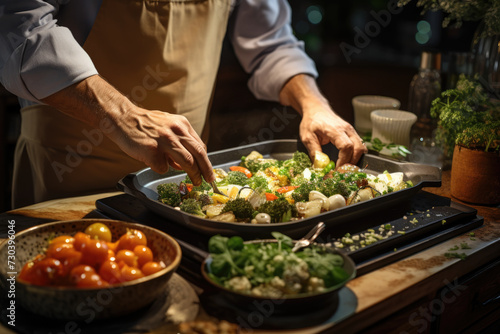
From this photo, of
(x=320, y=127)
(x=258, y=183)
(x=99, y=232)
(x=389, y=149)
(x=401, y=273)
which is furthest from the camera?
(x=389, y=149)

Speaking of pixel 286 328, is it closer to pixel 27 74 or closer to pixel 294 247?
pixel 294 247

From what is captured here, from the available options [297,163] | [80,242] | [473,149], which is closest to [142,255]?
[80,242]

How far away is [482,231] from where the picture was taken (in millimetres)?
→ 1797

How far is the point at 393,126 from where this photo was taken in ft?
8.27

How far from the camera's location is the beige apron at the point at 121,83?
2.15m

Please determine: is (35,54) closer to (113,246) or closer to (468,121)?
(113,246)

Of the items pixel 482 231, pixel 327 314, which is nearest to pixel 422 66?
pixel 482 231

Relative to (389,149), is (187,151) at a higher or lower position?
higher

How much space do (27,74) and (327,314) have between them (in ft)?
4.11

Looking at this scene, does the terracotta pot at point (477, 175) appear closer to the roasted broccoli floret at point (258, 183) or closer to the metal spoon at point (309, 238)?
the roasted broccoli floret at point (258, 183)

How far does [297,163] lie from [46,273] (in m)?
1.27

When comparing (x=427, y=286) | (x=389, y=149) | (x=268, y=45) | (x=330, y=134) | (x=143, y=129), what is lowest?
(x=427, y=286)

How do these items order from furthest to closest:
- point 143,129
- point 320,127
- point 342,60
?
point 342,60
point 320,127
point 143,129

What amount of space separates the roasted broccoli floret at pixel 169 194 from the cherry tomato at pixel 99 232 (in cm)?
40
